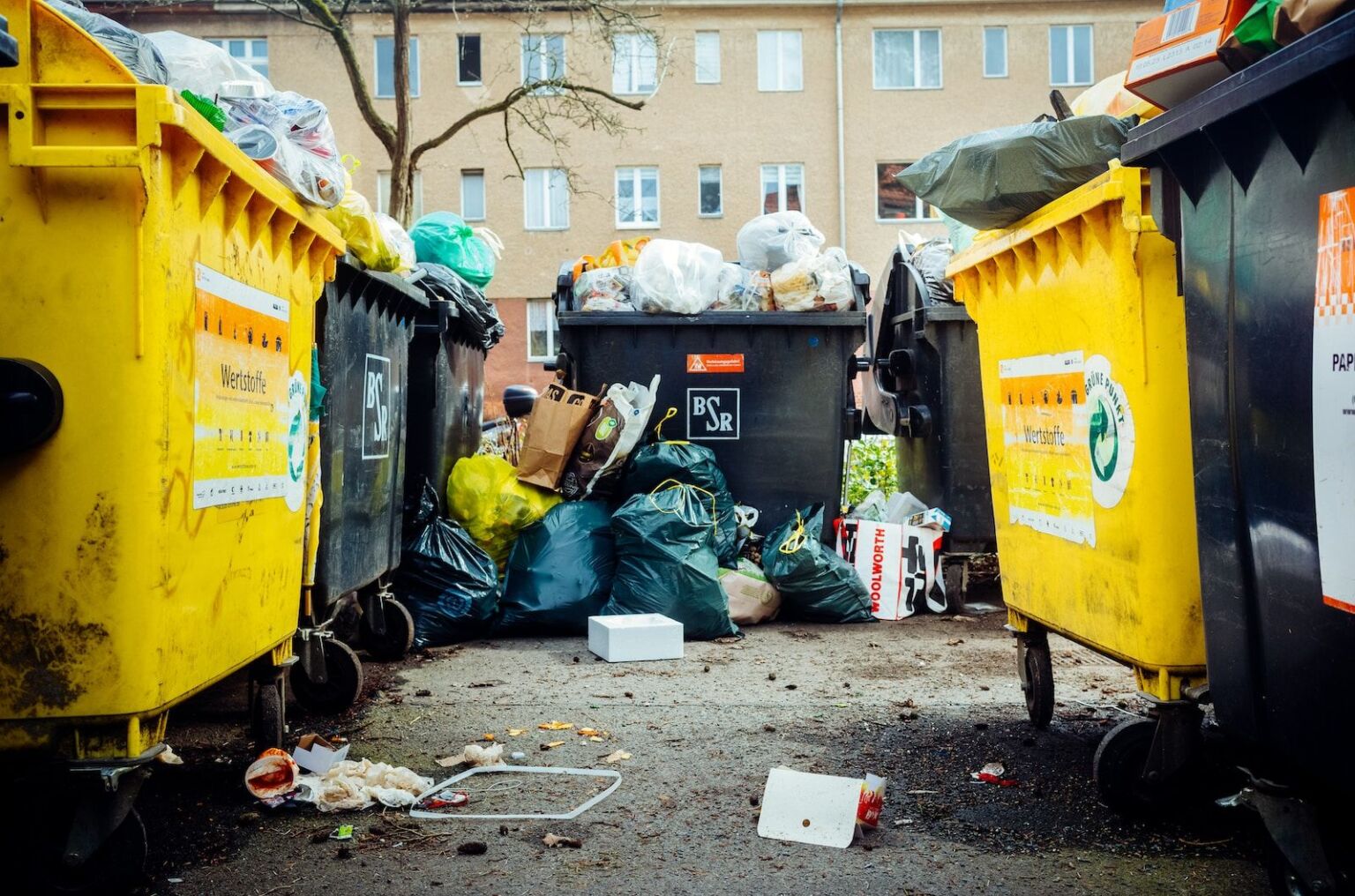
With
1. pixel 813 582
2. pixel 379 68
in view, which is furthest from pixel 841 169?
pixel 813 582

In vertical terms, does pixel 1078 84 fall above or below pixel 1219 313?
above

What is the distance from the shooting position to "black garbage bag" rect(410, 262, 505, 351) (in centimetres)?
550

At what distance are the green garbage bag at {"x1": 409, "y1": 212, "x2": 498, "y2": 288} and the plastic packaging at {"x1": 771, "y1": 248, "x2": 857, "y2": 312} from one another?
158 centimetres

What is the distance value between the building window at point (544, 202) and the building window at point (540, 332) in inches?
58.9

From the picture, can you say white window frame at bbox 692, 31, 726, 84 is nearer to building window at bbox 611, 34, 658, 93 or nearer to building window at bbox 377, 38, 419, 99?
building window at bbox 611, 34, 658, 93

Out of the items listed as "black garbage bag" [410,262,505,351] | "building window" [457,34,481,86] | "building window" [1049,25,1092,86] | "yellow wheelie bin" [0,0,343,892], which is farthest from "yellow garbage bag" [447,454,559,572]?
"building window" [1049,25,1092,86]

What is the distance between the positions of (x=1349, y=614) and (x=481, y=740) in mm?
2504

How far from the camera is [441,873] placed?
2475 millimetres

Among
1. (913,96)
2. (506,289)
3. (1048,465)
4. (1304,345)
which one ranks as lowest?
(1048,465)

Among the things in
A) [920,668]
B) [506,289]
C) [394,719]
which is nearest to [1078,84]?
[506,289]

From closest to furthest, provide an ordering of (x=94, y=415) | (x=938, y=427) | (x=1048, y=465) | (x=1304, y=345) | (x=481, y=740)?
(x=1304, y=345), (x=94, y=415), (x=1048, y=465), (x=481, y=740), (x=938, y=427)

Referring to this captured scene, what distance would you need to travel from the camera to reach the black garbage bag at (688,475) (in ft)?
19.0

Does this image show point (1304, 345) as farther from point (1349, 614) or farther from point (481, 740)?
point (481, 740)

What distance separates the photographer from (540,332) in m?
21.8
